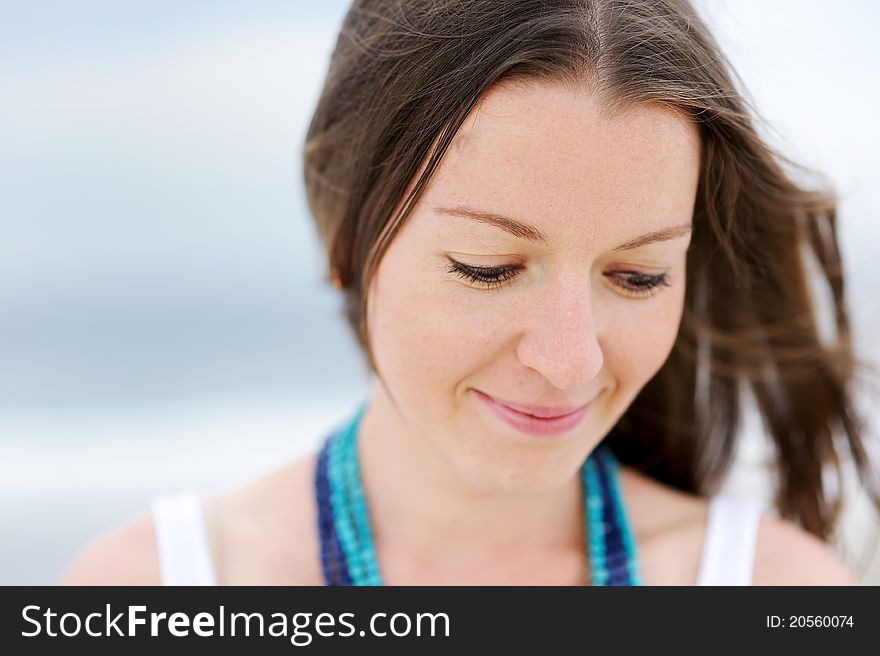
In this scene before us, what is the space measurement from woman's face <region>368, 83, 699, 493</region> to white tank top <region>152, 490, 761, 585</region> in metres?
0.58

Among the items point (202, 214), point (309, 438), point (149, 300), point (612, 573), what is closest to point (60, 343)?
point (149, 300)

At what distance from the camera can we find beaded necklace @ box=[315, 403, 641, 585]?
2322 mm

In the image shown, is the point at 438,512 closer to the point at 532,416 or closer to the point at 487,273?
the point at 532,416

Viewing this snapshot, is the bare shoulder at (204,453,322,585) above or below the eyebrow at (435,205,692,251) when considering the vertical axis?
below

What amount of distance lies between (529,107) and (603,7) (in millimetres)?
258

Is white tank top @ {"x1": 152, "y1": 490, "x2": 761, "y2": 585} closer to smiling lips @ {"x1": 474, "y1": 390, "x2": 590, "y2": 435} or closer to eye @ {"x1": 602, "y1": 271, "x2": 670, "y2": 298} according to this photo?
smiling lips @ {"x1": 474, "y1": 390, "x2": 590, "y2": 435}

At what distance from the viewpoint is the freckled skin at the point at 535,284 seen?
1757 mm

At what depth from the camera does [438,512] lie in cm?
237

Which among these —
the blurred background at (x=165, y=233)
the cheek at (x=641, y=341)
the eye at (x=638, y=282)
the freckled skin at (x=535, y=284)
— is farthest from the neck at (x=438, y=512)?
the blurred background at (x=165, y=233)

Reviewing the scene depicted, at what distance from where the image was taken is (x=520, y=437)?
77.4 inches

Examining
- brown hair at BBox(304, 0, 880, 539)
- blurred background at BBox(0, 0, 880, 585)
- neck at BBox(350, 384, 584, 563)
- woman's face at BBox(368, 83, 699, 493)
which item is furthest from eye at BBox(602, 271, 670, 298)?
blurred background at BBox(0, 0, 880, 585)

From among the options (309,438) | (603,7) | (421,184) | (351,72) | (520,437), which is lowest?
(520,437)

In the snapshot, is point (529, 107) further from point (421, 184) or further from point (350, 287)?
point (350, 287)

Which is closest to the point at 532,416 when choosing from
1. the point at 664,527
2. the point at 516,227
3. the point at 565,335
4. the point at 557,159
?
the point at 565,335
